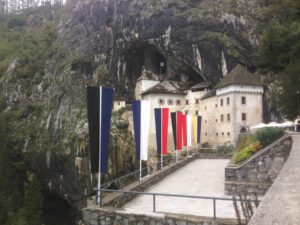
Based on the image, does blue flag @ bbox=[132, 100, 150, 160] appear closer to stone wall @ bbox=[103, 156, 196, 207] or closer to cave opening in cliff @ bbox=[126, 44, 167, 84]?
stone wall @ bbox=[103, 156, 196, 207]

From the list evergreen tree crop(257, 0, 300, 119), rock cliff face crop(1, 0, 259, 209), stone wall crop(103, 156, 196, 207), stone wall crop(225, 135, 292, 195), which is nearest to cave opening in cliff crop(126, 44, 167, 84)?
rock cliff face crop(1, 0, 259, 209)

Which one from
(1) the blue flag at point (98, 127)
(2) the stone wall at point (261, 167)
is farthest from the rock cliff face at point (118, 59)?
(1) the blue flag at point (98, 127)

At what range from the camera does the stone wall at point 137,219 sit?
8.08 meters

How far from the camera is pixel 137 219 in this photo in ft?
29.6

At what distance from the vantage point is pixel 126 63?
176ft

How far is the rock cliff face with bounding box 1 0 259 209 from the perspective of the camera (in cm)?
4341

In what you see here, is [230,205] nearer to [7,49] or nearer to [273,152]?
[273,152]

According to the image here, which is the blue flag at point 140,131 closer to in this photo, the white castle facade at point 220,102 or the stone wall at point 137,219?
the stone wall at point 137,219

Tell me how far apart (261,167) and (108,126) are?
5.62 m

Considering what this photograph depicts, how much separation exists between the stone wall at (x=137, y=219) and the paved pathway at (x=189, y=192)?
595 mm

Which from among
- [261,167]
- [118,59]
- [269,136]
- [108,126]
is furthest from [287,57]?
[118,59]

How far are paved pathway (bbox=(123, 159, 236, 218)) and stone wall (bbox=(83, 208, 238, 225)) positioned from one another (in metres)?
0.60

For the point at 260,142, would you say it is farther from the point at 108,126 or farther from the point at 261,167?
the point at 108,126

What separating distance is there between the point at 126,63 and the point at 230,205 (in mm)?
44574
